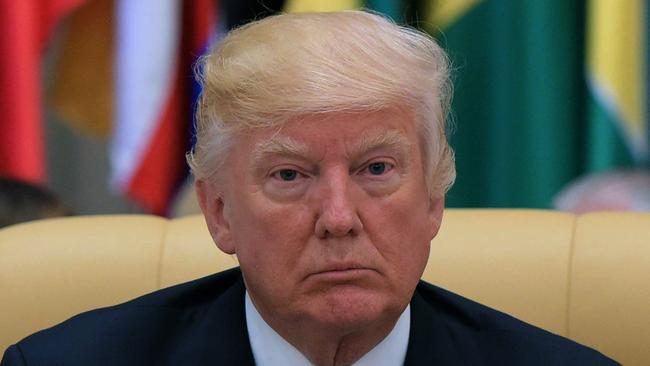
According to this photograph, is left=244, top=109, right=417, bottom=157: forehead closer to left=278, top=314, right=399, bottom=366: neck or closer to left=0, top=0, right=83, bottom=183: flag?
left=278, top=314, right=399, bottom=366: neck

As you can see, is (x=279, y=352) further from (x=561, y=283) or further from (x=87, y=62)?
(x=87, y=62)

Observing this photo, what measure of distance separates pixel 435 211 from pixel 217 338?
0.38 meters

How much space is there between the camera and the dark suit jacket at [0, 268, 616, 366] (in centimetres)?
202

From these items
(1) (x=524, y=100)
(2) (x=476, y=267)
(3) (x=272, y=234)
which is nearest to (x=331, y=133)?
(3) (x=272, y=234)

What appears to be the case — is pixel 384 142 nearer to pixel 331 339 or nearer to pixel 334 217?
pixel 334 217

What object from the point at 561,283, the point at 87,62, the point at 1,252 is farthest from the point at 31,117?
the point at 561,283

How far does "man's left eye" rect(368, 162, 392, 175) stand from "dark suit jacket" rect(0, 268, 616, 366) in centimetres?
30

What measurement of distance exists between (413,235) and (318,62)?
275 millimetres

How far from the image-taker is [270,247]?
1.84 m

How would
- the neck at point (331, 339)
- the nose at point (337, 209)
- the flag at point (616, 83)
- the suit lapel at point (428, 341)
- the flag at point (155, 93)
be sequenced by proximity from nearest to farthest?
the nose at point (337, 209) → the neck at point (331, 339) → the suit lapel at point (428, 341) → the flag at point (616, 83) → the flag at point (155, 93)

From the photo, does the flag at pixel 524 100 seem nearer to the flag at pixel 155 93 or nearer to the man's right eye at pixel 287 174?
the flag at pixel 155 93

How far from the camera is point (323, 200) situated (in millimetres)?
1796

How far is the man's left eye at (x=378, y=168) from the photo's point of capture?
183 centimetres

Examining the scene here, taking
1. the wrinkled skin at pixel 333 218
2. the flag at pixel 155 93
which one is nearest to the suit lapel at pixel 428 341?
the wrinkled skin at pixel 333 218
